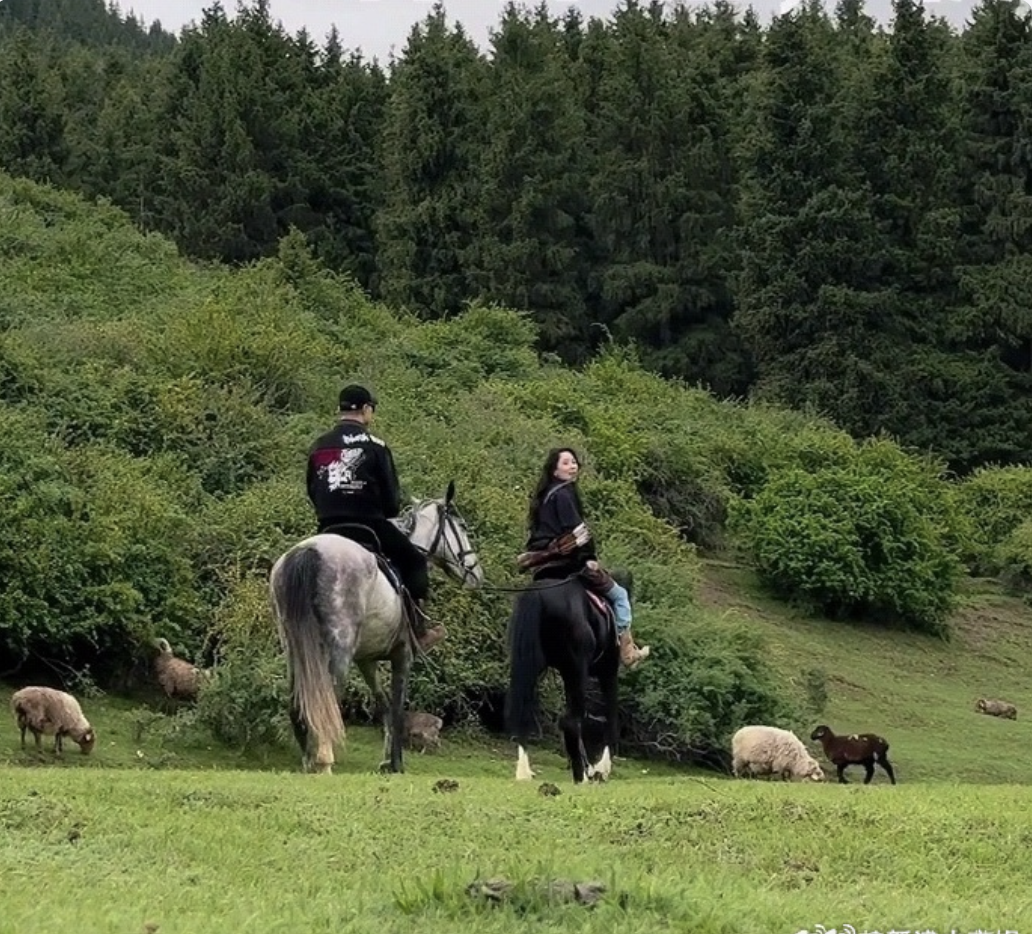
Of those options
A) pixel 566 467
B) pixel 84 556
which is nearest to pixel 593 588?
pixel 566 467

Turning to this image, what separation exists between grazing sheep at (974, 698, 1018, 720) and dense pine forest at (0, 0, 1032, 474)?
23114 millimetres

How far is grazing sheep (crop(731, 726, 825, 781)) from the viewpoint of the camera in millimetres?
16391

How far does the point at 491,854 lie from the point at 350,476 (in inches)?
186

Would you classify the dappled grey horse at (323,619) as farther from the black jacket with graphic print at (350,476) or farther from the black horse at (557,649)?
the black horse at (557,649)

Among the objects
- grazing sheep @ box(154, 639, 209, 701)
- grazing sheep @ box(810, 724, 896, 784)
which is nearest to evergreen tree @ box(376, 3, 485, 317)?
grazing sheep @ box(154, 639, 209, 701)

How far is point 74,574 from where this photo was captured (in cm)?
1722

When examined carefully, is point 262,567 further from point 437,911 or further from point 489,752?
point 437,911

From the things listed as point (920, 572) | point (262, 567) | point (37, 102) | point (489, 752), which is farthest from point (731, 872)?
point (37, 102)

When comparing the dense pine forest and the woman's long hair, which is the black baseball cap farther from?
the dense pine forest

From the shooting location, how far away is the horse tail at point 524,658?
37.8 ft

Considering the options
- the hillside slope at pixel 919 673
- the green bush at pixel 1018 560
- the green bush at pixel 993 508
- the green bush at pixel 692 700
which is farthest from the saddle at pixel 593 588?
the green bush at pixel 993 508

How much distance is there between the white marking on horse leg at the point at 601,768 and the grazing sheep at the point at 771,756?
4.57m

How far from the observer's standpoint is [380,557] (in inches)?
471

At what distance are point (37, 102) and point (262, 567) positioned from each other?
158ft
